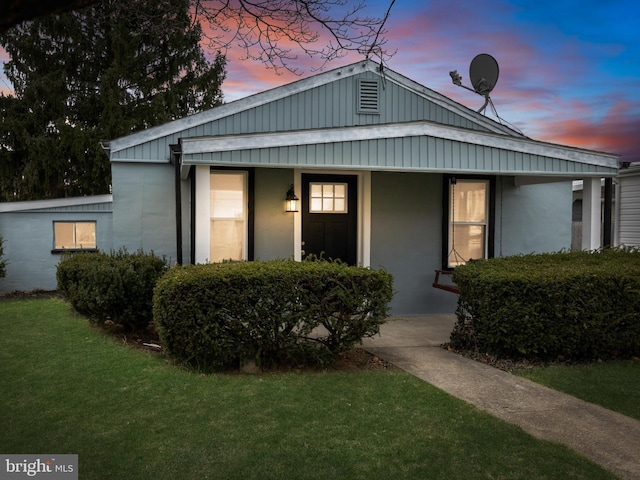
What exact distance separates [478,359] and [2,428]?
4717mm

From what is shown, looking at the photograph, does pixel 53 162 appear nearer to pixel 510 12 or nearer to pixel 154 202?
pixel 154 202

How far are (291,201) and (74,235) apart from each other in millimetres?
8080

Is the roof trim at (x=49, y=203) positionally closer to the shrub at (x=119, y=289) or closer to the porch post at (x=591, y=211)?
the shrub at (x=119, y=289)

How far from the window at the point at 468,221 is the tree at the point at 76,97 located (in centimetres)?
1345

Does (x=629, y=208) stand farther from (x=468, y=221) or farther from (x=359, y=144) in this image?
(x=359, y=144)

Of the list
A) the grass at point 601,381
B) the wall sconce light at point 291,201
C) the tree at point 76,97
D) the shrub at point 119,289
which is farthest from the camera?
the tree at point 76,97

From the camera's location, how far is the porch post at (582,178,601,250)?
8.07 meters

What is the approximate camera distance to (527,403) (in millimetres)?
4613

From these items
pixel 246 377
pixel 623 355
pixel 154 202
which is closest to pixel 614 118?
pixel 623 355

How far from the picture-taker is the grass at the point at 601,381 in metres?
4.64

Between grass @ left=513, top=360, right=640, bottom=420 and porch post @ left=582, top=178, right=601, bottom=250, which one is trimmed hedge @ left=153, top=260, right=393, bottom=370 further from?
porch post @ left=582, top=178, right=601, bottom=250

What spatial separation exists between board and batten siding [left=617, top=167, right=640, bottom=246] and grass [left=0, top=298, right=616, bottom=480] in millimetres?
10419

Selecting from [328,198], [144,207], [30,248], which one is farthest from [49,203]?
[328,198]

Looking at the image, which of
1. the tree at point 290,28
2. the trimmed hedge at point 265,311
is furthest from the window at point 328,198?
the trimmed hedge at point 265,311
